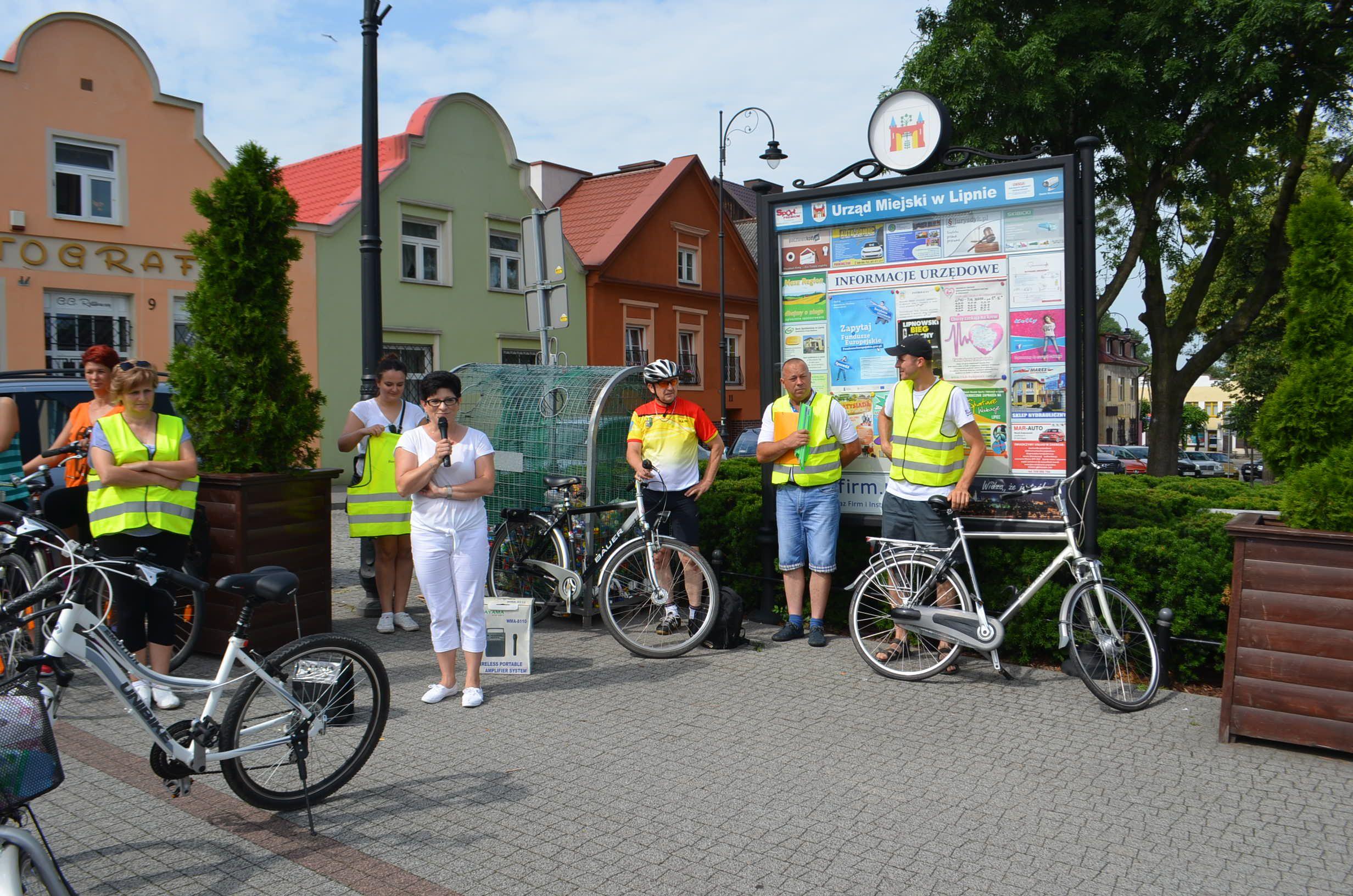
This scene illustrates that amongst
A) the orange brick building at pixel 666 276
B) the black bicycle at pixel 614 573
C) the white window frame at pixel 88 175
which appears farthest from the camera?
the orange brick building at pixel 666 276

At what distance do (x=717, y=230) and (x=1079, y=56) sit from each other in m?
20.9

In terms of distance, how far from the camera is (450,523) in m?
5.97

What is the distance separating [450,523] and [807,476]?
8.40 feet

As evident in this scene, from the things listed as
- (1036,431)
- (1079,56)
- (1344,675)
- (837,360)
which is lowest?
(1344,675)

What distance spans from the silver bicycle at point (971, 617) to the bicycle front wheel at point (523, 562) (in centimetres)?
246

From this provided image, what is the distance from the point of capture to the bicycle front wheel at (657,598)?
713 cm

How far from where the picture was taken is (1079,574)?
609cm

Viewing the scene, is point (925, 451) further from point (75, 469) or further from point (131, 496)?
point (75, 469)

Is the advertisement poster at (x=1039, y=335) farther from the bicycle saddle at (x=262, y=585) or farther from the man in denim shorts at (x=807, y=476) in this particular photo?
the bicycle saddle at (x=262, y=585)

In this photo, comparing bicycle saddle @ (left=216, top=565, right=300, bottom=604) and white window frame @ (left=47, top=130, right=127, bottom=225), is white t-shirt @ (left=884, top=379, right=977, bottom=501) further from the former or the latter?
white window frame @ (left=47, top=130, right=127, bottom=225)

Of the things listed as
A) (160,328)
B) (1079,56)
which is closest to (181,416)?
(1079,56)

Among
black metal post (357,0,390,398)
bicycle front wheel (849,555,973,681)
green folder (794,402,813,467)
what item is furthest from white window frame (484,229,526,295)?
bicycle front wheel (849,555,973,681)

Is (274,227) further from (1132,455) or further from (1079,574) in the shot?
(1132,455)

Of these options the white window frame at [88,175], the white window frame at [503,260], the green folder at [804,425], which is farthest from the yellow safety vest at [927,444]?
the white window frame at [503,260]
